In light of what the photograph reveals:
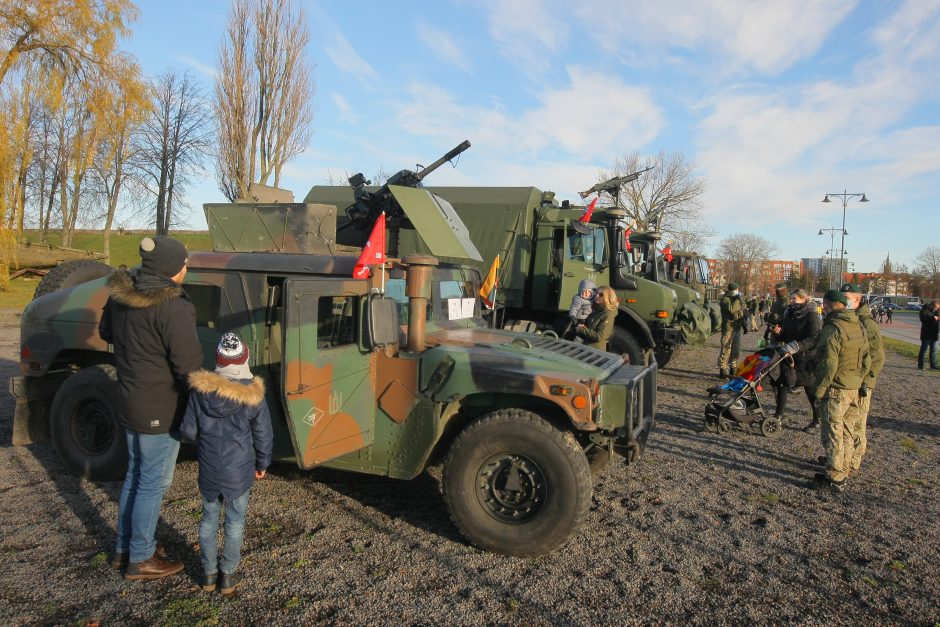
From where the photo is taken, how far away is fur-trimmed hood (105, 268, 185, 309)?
3.43 metres

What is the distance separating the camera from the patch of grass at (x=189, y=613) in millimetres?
3143

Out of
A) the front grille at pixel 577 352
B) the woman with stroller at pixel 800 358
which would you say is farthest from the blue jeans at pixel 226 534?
the woman with stroller at pixel 800 358

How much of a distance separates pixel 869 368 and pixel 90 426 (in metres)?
6.64

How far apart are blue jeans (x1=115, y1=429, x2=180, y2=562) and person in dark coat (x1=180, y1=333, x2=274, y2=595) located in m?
0.32

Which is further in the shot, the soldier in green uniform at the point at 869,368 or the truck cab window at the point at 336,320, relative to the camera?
the soldier in green uniform at the point at 869,368

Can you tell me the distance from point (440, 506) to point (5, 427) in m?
4.88

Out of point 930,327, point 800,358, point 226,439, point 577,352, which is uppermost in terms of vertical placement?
point 930,327

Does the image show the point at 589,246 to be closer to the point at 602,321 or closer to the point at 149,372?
the point at 602,321

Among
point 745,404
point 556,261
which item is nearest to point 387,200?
point 556,261

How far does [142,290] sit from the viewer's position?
3.45 m

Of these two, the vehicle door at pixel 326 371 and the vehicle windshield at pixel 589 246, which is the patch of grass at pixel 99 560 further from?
the vehicle windshield at pixel 589 246

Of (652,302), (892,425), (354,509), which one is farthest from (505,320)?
(354,509)

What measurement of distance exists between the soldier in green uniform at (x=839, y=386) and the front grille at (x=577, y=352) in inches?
73.3

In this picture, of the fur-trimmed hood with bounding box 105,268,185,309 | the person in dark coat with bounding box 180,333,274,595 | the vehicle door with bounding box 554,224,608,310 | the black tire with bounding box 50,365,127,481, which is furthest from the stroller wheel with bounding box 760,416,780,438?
the black tire with bounding box 50,365,127,481
